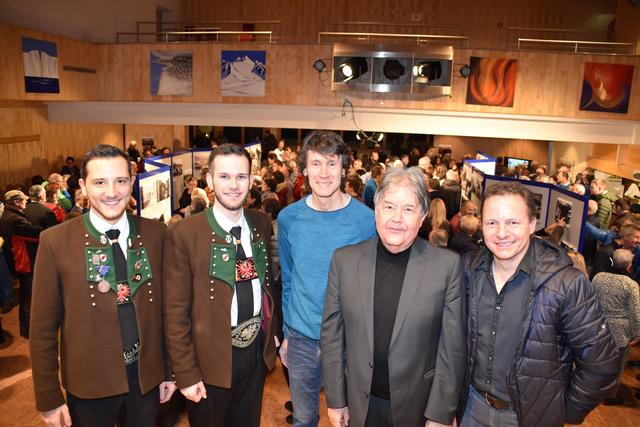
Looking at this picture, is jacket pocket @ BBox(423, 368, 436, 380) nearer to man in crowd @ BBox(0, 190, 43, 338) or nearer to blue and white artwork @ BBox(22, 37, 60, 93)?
man in crowd @ BBox(0, 190, 43, 338)

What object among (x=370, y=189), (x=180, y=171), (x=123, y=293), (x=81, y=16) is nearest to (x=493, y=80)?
A: (x=370, y=189)

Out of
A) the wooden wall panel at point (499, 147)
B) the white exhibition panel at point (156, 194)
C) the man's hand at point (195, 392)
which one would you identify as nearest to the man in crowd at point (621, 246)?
the man's hand at point (195, 392)

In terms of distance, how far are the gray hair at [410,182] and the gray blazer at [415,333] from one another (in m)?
0.20

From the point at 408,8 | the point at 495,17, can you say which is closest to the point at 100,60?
the point at 408,8

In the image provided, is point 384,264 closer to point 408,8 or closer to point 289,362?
point 289,362

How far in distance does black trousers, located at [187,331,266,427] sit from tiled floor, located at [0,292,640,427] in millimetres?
1401

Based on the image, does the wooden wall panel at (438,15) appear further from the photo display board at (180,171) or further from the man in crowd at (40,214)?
the man in crowd at (40,214)

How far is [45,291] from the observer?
7.22 feet

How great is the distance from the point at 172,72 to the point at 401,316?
1136cm

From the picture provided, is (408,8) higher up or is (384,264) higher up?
(408,8)

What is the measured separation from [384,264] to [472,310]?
1.56ft

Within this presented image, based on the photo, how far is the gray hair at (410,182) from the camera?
7.14 feet

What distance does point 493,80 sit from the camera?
1136 cm

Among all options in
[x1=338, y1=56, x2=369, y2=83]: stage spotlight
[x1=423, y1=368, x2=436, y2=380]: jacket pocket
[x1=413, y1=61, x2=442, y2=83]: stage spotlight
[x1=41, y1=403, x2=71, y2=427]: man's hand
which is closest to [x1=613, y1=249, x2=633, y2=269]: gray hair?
[x1=423, y1=368, x2=436, y2=380]: jacket pocket
